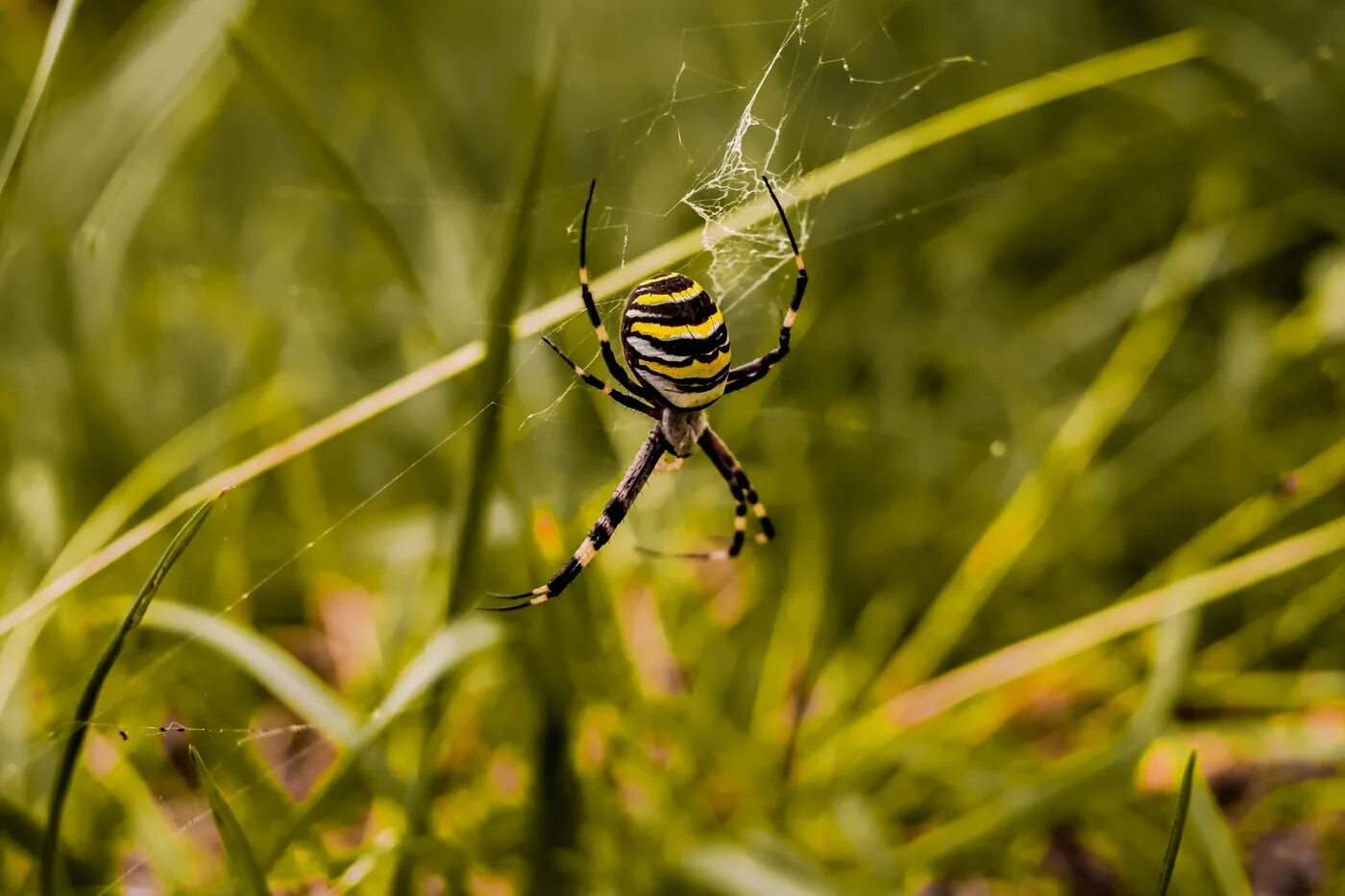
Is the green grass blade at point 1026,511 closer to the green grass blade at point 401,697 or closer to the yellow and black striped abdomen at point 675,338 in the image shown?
the yellow and black striped abdomen at point 675,338

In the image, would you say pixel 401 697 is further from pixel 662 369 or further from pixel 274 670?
pixel 662 369

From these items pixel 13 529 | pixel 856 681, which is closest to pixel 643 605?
pixel 856 681

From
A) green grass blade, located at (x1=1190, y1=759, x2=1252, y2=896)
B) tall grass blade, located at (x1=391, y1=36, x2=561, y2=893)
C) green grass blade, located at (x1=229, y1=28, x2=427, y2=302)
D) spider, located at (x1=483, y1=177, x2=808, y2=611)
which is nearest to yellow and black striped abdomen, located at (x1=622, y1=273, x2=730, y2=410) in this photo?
spider, located at (x1=483, y1=177, x2=808, y2=611)

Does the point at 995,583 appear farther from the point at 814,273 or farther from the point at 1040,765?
the point at 814,273

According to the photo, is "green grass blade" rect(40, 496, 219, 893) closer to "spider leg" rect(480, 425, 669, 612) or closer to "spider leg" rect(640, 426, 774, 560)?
"spider leg" rect(480, 425, 669, 612)

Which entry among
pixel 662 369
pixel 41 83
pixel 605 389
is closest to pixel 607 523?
pixel 605 389

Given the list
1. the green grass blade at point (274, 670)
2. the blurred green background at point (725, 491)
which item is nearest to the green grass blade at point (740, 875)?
the blurred green background at point (725, 491)
